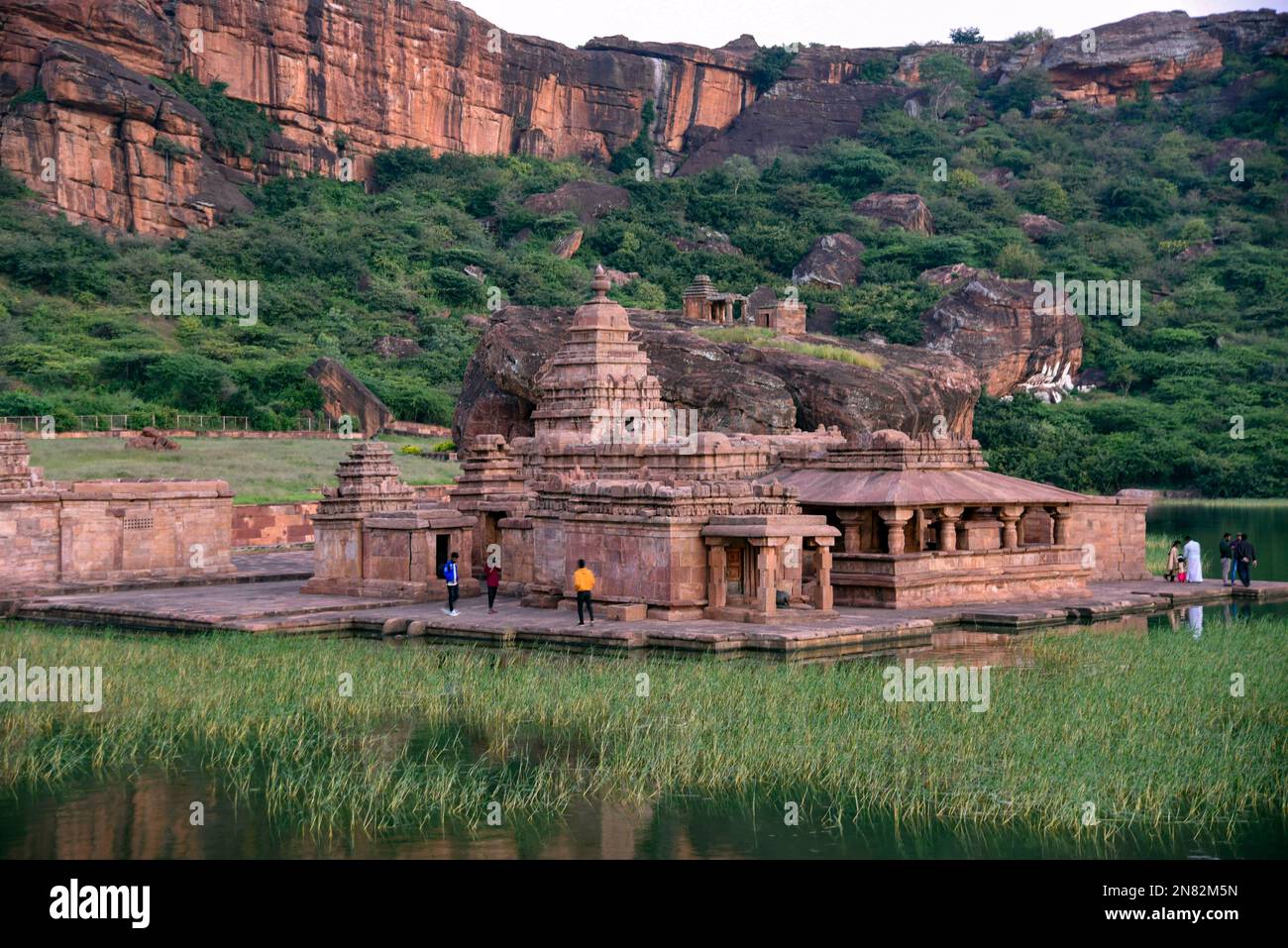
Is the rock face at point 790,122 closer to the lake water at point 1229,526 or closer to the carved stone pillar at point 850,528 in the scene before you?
the lake water at point 1229,526

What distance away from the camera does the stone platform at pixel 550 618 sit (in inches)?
873

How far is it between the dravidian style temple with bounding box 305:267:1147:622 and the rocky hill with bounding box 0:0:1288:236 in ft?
160

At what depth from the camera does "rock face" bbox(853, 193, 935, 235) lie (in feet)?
297

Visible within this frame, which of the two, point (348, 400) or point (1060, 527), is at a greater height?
point (348, 400)

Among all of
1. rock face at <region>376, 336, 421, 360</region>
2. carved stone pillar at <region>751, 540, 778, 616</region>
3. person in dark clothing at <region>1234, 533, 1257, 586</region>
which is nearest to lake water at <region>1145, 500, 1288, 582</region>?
person in dark clothing at <region>1234, 533, 1257, 586</region>

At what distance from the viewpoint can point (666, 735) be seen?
15.6 metres

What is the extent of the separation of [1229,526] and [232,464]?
27820 mm

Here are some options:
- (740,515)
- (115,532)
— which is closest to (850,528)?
(740,515)

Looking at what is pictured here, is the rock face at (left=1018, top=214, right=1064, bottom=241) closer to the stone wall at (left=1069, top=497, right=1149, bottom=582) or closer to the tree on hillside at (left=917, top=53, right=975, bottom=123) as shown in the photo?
the tree on hillside at (left=917, top=53, right=975, bottom=123)

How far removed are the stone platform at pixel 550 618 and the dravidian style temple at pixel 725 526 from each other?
640 millimetres

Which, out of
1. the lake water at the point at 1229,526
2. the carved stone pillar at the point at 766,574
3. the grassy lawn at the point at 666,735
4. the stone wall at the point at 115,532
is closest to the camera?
the grassy lawn at the point at 666,735

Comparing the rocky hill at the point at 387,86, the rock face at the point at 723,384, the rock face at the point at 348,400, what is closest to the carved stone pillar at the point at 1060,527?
the rock face at the point at 723,384

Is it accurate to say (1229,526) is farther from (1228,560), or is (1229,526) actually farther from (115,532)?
(115,532)
